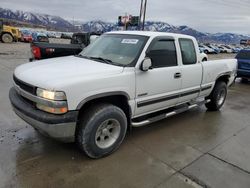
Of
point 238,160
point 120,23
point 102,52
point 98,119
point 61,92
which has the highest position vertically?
point 120,23

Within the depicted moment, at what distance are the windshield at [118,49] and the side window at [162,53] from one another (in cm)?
22

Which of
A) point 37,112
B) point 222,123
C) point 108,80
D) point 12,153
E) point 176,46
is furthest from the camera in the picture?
point 222,123

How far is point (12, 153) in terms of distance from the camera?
11.1ft

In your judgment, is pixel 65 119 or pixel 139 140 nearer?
pixel 65 119

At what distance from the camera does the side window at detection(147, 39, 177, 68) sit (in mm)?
3895

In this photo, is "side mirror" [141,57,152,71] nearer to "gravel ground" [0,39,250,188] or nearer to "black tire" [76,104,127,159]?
"black tire" [76,104,127,159]

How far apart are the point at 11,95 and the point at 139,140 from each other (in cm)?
227

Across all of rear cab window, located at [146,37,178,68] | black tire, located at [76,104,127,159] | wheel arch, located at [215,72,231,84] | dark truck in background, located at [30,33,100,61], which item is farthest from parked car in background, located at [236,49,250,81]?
black tire, located at [76,104,127,159]

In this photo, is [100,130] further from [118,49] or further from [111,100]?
[118,49]

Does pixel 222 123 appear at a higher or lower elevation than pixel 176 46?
lower

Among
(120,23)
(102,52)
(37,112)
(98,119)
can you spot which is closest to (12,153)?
(37,112)

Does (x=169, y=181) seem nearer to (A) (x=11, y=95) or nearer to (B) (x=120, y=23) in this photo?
(A) (x=11, y=95)

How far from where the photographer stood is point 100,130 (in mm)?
3371

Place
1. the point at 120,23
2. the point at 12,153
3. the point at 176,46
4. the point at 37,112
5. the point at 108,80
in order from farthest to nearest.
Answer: the point at 120,23 → the point at 176,46 → the point at 12,153 → the point at 108,80 → the point at 37,112
